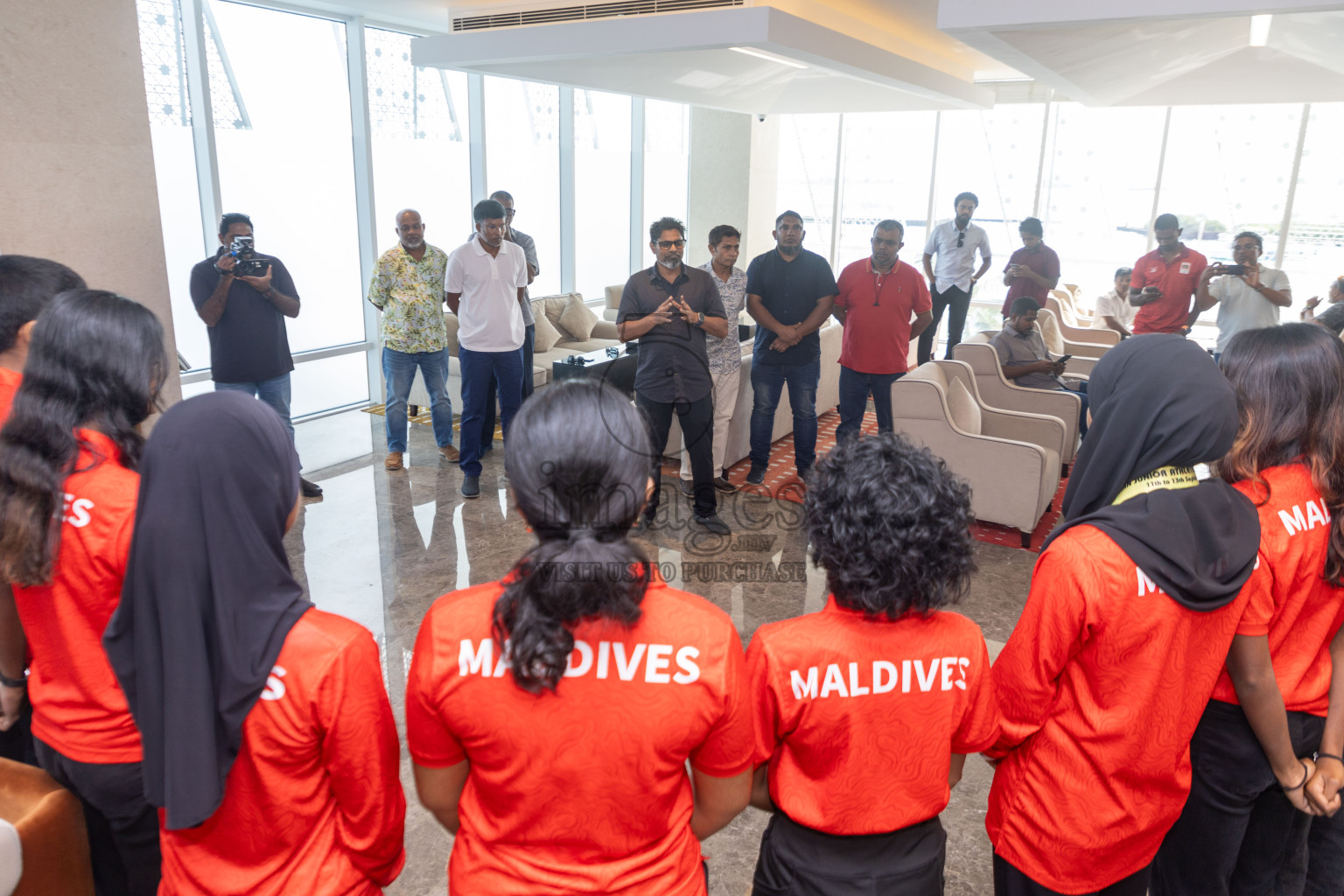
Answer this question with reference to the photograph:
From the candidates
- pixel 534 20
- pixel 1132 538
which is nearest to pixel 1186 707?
pixel 1132 538

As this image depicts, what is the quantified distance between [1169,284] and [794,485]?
3289 mm

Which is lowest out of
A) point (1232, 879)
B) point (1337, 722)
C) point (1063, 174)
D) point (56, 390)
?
point (1232, 879)

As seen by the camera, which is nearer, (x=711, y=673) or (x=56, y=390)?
(x=711, y=673)

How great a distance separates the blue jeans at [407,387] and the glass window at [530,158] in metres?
2.46

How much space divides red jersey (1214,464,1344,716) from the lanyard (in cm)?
25

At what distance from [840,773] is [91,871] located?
1552 mm

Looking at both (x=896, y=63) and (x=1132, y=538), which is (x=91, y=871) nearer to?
(x=1132, y=538)

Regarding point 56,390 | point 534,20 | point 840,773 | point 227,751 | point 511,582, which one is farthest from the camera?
point 534,20

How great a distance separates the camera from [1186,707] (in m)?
1.58

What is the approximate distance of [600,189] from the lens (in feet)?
31.6

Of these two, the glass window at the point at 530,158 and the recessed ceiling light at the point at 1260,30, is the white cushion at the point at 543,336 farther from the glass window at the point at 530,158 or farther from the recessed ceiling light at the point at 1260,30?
the recessed ceiling light at the point at 1260,30

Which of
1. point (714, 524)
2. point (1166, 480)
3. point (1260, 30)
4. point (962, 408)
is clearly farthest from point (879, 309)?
point (1166, 480)

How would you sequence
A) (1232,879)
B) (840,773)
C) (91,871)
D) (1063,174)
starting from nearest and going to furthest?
(840,773) < (91,871) < (1232,879) < (1063,174)

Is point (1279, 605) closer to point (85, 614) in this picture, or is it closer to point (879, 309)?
point (85, 614)
